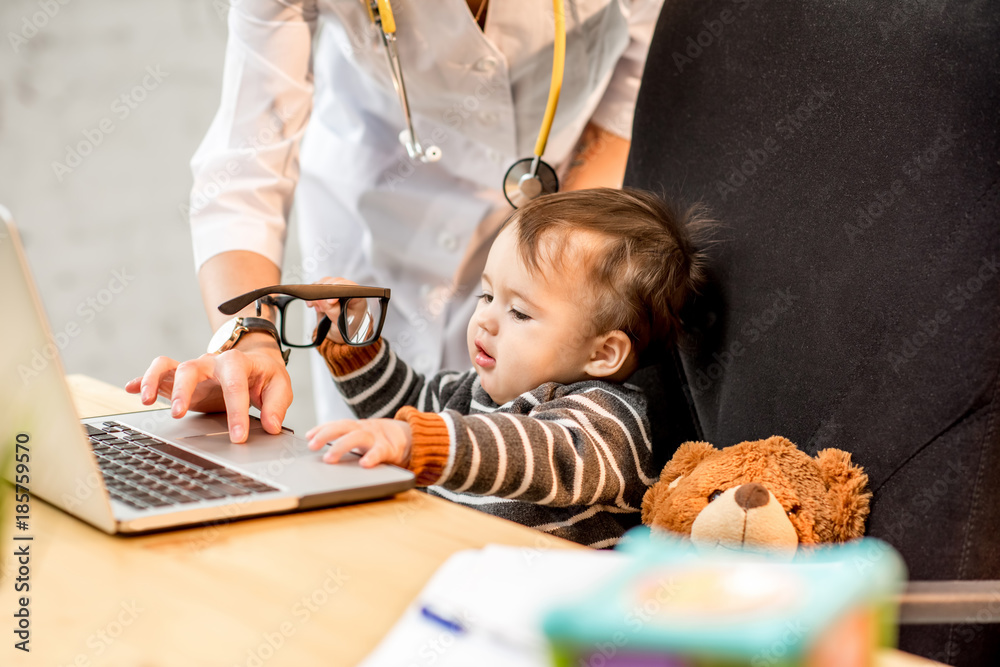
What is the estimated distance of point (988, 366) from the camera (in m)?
0.64

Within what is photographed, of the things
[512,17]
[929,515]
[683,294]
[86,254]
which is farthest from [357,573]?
[86,254]

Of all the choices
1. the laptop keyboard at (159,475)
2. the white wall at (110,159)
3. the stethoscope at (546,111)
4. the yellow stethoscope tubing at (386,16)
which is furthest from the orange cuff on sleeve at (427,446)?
the white wall at (110,159)

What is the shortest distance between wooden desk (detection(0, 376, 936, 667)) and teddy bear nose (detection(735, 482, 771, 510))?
0.17 metres

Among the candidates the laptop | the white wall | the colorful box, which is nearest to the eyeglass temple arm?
the laptop

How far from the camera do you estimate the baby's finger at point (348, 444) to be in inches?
25.7

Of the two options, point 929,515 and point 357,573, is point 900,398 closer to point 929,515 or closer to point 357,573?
point 929,515

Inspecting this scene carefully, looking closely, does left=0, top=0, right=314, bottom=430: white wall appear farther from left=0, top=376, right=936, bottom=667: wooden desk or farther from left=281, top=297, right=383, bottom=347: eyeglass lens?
left=0, top=376, right=936, bottom=667: wooden desk

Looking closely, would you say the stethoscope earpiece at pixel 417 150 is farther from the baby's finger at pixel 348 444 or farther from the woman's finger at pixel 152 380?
the baby's finger at pixel 348 444

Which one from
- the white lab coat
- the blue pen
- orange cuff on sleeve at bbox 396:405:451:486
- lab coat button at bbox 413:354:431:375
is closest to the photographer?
the blue pen

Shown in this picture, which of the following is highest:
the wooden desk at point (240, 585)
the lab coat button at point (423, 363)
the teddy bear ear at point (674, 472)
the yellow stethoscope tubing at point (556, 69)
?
the yellow stethoscope tubing at point (556, 69)

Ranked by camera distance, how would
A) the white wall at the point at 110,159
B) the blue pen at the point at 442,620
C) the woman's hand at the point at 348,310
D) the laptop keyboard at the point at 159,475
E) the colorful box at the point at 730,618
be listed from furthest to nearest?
the white wall at the point at 110,159 → the woman's hand at the point at 348,310 → the laptop keyboard at the point at 159,475 → the blue pen at the point at 442,620 → the colorful box at the point at 730,618

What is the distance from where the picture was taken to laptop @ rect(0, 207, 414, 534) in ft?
1.59

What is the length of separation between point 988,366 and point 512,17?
2.58 ft

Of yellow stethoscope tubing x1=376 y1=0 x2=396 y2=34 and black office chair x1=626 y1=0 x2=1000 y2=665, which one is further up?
yellow stethoscope tubing x1=376 y1=0 x2=396 y2=34
